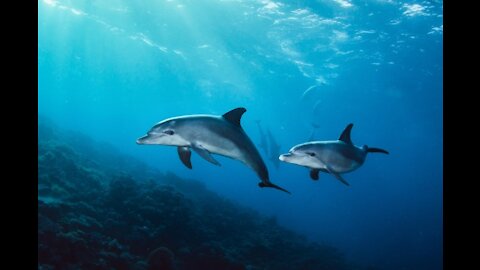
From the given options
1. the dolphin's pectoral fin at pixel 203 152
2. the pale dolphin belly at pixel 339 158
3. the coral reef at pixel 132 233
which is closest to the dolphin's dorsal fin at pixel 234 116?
the dolphin's pectoral fin at pixel 203 152

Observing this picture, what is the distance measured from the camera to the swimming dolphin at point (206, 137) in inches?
159

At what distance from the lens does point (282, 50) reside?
27125 millimetres

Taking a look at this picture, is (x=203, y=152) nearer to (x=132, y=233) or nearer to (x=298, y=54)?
A: (x=132, y=233)

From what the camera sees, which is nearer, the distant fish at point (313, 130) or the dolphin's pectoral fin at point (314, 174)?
the dolphin's pectoral fin at point (314, 174)

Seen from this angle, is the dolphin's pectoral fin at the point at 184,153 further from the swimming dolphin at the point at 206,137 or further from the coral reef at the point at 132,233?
the coral reef at the point at 132,233

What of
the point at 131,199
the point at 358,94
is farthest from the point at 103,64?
the point at 131,199

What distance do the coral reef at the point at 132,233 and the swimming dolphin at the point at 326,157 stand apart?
16.6 ft

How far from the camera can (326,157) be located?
4605 millimetres

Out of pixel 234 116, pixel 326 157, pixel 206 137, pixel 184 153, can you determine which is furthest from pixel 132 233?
pixel 326 157

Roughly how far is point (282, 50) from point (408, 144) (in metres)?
44.1

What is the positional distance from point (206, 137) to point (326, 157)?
6.44 feet

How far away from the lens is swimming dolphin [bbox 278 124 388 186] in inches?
174

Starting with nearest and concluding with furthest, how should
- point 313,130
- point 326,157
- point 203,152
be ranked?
point 203,152 → point 326,157 → point 313,130

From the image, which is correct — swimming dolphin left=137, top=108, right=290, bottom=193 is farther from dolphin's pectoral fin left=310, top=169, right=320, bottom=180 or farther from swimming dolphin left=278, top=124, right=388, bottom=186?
dolphin's pectoral fin left=310, top=169, right=320, bottom=180
